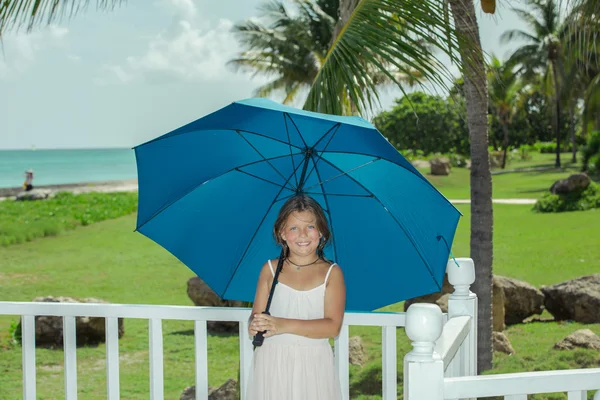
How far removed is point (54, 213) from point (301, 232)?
23.2 metres

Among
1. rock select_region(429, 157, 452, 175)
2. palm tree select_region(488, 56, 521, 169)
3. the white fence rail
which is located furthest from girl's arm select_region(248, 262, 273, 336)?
rock select_region(429, 157, 452, 175)

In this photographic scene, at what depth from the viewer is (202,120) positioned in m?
2.64

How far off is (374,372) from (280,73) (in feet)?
55.3

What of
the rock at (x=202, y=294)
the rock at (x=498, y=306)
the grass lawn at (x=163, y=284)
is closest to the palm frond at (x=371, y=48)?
the grass lawn at (x=163, y=284)

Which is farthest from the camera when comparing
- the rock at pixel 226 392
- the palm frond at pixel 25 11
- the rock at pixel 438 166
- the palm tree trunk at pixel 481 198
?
the rock at pixel 438 166

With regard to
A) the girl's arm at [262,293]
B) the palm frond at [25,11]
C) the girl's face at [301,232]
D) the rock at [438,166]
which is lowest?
the girl's arm at [262,293]

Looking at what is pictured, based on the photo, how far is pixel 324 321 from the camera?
2.64 meters

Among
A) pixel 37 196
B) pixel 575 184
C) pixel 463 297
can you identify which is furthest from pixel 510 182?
pixel 463 297

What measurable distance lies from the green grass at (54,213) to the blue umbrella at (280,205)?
1827 cm

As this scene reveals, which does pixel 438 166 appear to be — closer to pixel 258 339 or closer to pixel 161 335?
pixel 161 335

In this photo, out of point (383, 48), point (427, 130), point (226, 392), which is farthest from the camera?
point (427, 130)

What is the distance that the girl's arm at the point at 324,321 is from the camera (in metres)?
2.59

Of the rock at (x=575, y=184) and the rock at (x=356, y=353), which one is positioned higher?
the rock at (x=575, y=184)

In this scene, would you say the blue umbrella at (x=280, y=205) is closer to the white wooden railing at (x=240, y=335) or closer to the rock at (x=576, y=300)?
the white wooden railing at (x=240, y=335)
